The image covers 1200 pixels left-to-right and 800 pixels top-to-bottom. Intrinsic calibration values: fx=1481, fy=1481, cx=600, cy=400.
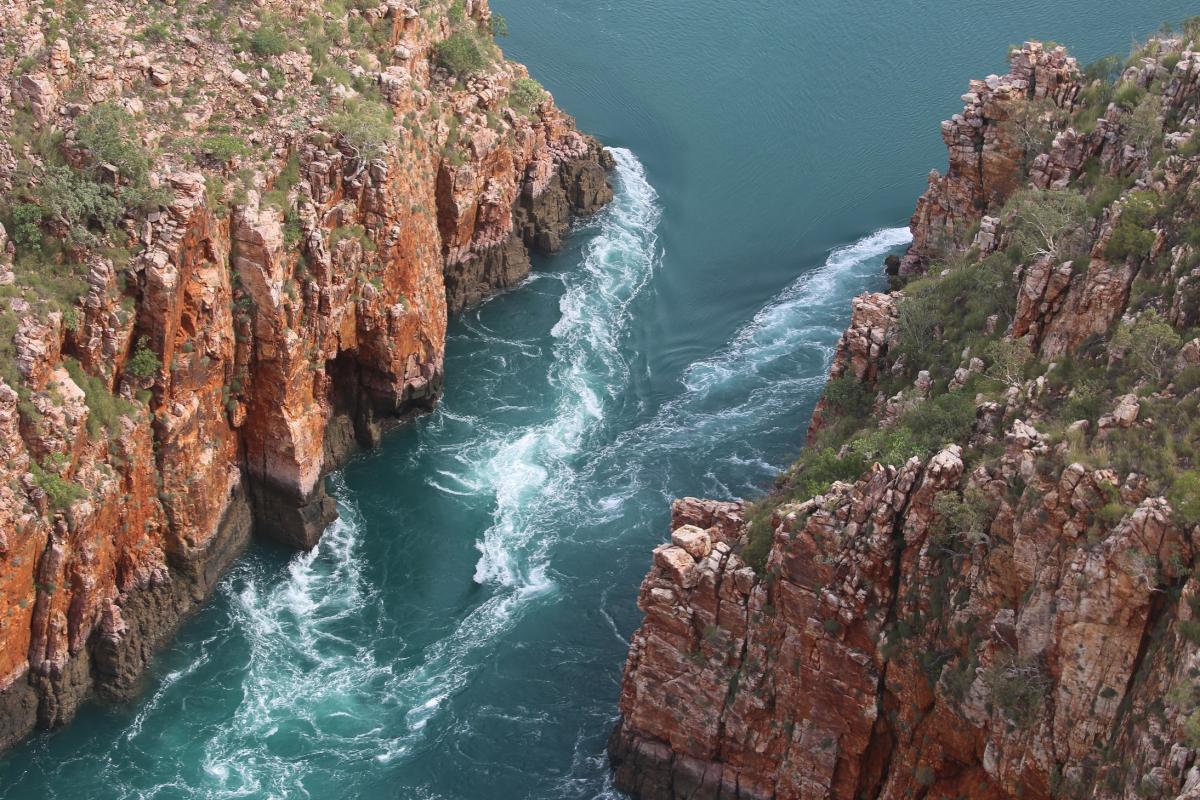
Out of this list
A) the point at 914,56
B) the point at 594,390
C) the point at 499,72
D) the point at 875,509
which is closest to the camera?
the point at 875,509

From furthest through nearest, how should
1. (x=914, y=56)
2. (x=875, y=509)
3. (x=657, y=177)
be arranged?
(x=914, y=56), (x=657, y=177), (x=875, y=509)

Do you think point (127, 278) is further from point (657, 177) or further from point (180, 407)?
point (657, 177)

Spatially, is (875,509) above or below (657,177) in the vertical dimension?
below

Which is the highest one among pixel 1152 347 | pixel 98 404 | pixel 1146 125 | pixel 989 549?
pixel 1146 125

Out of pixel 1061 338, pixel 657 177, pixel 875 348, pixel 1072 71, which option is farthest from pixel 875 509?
pixel 657 177

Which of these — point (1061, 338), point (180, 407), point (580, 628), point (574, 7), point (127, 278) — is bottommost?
point (580, 628)

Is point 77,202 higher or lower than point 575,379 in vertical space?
lower

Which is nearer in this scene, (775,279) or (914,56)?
(775,279)

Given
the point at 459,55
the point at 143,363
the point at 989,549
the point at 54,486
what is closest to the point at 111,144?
the point at 143,363

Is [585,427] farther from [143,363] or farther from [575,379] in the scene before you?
[143,363]
